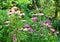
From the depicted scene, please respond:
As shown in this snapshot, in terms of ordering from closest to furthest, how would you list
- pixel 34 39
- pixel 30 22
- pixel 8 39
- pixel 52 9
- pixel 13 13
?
1. pixel 13 13
2. pixel 8 39
3. pixel 34 39
4. pixel 30 22
5. pixel 52 9

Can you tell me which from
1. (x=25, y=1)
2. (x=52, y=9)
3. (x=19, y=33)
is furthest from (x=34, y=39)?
(x=52, y=9)

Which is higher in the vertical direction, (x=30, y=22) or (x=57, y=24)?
(x=30, y=22)

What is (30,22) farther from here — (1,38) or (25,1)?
(25,1)

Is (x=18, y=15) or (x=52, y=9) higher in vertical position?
(x=18, y=15)

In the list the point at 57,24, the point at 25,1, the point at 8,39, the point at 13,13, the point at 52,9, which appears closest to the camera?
the point at 13,13

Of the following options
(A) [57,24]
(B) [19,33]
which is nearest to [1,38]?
(B) [19,33]

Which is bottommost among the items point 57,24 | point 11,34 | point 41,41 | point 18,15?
point 57,24

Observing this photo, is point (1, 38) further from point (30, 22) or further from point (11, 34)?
point (30, 22)

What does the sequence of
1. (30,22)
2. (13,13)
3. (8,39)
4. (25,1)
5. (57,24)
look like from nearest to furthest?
(13,13) → (8,39) → (30,22) → (57,24) → (25,1)

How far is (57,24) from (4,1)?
8.04 feet

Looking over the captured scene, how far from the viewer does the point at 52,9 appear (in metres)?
10.2

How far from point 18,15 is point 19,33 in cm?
45

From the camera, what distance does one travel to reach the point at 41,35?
18.5ft

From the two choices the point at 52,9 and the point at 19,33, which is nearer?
the point at 19,33
